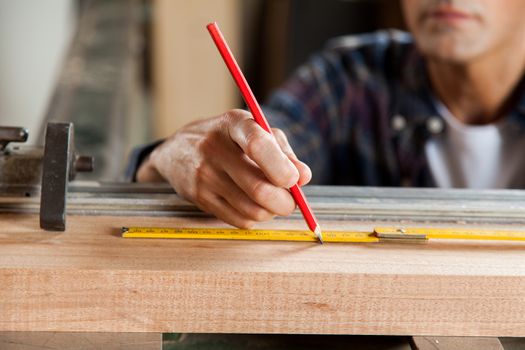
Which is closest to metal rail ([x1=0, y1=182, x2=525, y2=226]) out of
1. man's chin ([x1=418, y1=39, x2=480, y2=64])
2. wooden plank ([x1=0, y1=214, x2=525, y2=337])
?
wooden plank ([x1=0, y1=214, x2=525, y2=337])

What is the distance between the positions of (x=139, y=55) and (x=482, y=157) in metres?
2.75

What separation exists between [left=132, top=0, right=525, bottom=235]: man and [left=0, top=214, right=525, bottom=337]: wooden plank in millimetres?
950

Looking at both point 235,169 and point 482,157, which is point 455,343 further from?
point 482,157

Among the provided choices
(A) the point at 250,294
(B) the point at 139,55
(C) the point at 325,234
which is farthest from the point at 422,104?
(B) the point at 139,55

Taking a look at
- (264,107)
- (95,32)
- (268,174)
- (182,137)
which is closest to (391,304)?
(268,174)

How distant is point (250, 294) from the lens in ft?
2.40

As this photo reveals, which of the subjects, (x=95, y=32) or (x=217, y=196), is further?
(x=95, y=32)

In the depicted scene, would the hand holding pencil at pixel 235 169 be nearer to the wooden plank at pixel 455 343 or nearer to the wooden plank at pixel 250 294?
the wooden plank at pixel 250 294

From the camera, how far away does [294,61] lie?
3.75 metres

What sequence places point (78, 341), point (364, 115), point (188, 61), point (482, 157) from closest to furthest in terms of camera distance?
point (78, 341) < point (482, 157) < point (364, 115) < point (188, 61)

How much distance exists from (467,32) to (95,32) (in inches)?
69.7

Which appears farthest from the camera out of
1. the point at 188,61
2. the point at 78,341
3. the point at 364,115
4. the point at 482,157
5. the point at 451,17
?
the point at 188,61

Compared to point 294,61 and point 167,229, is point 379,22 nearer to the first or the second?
point 294,61

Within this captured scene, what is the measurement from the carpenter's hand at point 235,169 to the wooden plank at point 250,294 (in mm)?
82
